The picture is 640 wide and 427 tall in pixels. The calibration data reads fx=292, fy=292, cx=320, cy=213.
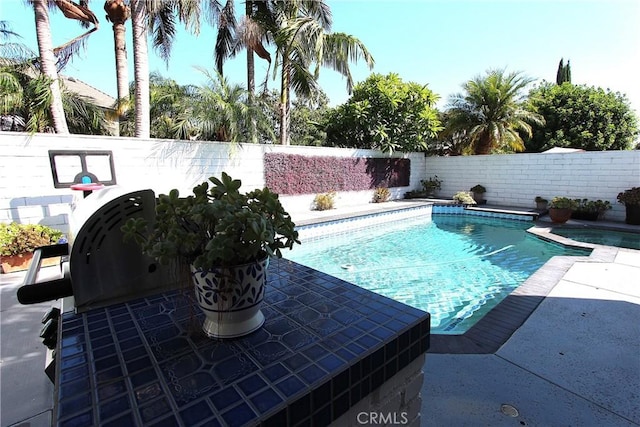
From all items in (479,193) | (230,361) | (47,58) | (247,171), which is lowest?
(479,193)

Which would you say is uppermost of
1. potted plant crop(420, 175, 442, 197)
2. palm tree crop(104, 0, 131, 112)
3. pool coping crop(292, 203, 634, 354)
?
palm tree crop(104, 0, 131, 112)

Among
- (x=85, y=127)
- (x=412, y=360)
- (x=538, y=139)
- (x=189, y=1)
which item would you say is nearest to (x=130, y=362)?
(x=412, y=360)

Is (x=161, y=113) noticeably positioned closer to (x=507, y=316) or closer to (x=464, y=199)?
(x=464, y=199)

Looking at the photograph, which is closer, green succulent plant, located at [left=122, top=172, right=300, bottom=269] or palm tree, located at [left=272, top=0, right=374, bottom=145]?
green succulent plant, located at [left=122, top=172, right=300, bottom=269]

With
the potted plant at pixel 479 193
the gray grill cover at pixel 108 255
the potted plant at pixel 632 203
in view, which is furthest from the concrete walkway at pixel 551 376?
the potted plant at pixel 479 193

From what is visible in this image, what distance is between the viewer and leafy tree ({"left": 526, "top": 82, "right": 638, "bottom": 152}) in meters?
13.3

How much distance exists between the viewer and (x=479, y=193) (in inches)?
437

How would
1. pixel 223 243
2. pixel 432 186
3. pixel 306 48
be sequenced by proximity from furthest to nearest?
pixel 432 186, pixel 306 48, pixel 223 243

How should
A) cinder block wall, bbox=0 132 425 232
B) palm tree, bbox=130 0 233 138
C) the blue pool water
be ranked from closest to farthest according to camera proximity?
1. the blue pool water
2. cinder block wall, bbox=0 132 425 232
3. palm tree, bbox=130 0 233 138

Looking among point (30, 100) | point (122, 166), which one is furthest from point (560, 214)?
point (30, 100)

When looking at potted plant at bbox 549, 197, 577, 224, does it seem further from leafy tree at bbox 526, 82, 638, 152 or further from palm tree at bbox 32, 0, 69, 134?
palm tree at bbox 32, 0, 69, 134

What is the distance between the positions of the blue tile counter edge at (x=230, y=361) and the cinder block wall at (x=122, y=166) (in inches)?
116

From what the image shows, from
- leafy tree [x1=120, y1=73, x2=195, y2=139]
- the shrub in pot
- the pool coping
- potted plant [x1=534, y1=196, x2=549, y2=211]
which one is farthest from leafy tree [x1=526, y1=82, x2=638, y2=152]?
leafy tree [x1=120, y1=73, x2=195, y2=139]

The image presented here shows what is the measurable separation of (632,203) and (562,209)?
1657 millimetres
